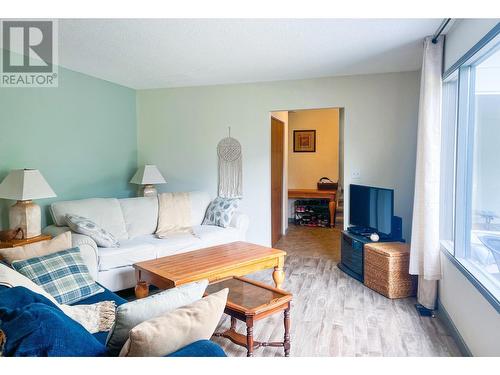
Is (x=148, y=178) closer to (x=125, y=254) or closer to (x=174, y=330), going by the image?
(x=125, y=254)

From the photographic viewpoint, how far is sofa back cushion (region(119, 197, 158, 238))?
172 inches

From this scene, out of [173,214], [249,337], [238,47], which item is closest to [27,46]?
[238,47]

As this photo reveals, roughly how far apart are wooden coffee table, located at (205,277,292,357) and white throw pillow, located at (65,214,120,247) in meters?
1.44

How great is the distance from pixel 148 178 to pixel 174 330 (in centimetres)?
406

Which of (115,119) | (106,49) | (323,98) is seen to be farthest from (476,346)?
(115,119)

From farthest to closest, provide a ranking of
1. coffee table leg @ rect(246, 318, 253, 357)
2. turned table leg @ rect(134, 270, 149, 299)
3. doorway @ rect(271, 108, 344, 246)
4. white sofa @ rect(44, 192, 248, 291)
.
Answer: doorway @ rect(271, 108, 344, 246) < white sofa @ rect(44, 192, 248, 291) < turned table leg @ rect(134, 270, 149, 299) < coffee table leg @ rect(246, 318, 253, 357)

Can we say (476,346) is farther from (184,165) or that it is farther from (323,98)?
(184,165)

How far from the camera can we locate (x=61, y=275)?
8.14 ft

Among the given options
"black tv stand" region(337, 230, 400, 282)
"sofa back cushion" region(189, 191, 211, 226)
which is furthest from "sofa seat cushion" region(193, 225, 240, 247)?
"black tv stand" region(337, 230, 400, 282)

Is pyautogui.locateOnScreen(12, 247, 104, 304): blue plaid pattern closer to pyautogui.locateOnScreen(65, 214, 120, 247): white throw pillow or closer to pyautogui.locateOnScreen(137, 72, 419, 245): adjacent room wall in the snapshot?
pyautogui.locateOnScreen(65, 214, 120, 247): white throw pillow

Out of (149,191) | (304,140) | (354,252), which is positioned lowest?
(354,252)

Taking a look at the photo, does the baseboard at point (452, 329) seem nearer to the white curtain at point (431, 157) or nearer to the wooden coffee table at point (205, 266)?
the white curtain at point (431, 157)
